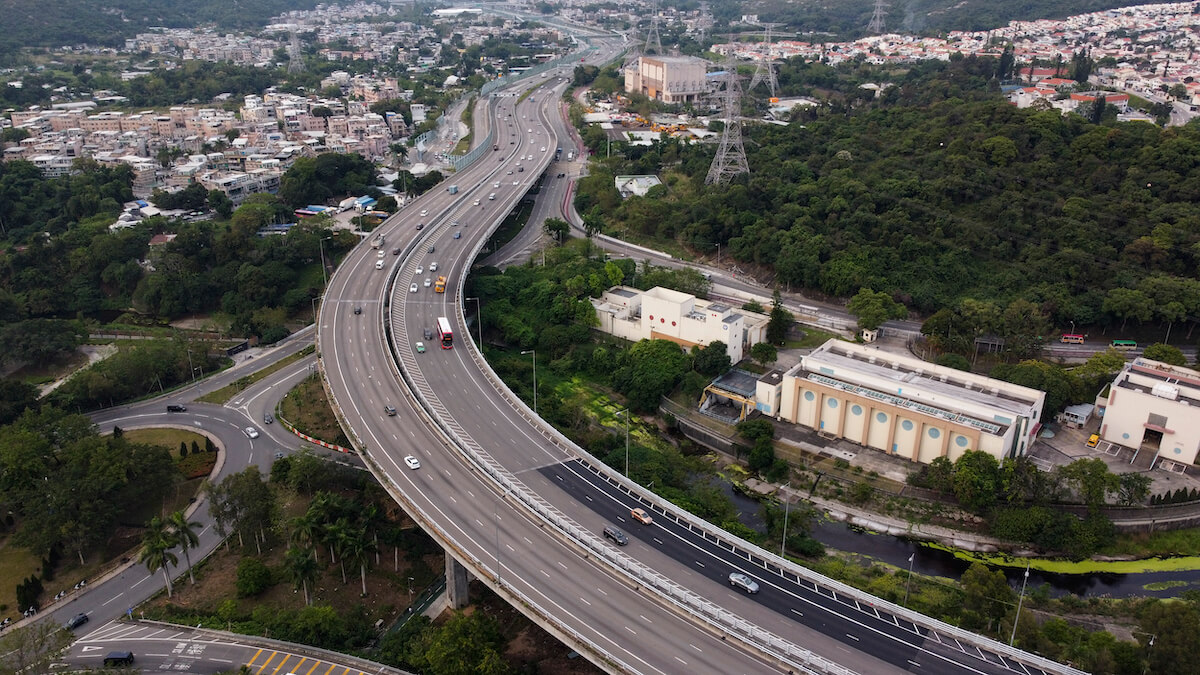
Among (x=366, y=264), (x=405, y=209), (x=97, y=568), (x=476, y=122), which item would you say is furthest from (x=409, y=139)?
(x=97, y=568)

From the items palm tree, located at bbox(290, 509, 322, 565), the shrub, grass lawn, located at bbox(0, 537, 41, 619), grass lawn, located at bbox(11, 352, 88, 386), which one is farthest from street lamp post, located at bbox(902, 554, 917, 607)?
grass lawn, located at bbox(11, 352, 88, 386)

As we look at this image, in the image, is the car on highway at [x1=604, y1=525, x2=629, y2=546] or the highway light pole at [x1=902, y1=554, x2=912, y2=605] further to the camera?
the highway light pole at [x1=902, y1=554, x2=912, y2=605]

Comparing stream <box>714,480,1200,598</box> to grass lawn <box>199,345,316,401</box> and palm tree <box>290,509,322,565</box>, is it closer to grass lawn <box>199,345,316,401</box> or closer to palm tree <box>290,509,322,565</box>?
palm tree <box>290,509,322,565</box>

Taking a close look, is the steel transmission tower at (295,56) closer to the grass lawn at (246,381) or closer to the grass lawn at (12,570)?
the grass lawn at (246,381)

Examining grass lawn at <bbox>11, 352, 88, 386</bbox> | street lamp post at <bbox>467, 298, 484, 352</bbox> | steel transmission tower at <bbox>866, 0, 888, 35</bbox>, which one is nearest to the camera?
grass lawn at <bbox>11, 352, 88, 386</bbox>

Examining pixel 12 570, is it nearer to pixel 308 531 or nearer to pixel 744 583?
pixel 308 531

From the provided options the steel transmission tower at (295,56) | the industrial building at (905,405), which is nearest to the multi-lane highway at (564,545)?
the industrial building at (905,405)
